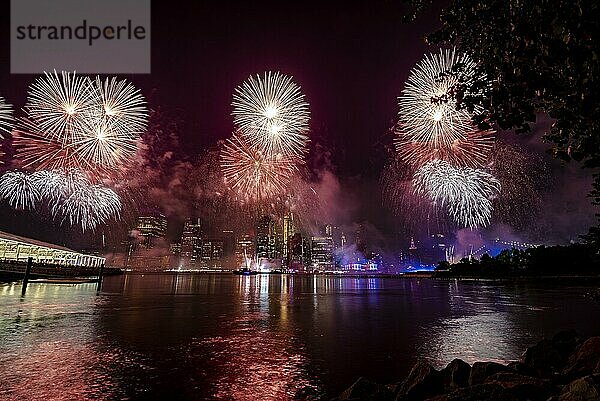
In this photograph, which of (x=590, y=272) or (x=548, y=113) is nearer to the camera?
(x=548, y=113)

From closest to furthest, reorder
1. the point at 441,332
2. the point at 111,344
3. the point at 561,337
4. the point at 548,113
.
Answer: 1. the point at 548,113
2. the point at 561,337
3. the point at 111,344
4. the point at 441,332

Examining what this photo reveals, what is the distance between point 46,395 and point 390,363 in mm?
12051

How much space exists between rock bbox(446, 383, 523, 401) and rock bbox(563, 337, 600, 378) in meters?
3.78

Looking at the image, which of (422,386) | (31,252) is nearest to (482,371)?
(422,386)

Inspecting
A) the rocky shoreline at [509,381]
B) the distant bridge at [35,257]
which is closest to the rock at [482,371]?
the rocky shoreline at [509,381]

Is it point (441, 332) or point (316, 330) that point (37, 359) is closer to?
point (316, 330)

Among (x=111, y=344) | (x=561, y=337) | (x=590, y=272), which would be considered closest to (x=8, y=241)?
(x=111, y=344)

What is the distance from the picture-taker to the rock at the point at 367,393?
10.7 meters

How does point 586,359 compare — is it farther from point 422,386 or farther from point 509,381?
point 422,386

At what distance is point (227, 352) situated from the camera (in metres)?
20.5

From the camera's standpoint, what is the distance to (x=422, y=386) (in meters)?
10.9

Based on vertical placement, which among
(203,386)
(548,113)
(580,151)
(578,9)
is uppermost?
(578,9)

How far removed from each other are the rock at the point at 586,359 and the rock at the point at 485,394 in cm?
378

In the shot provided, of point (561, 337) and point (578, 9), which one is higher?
point (578, 9)
